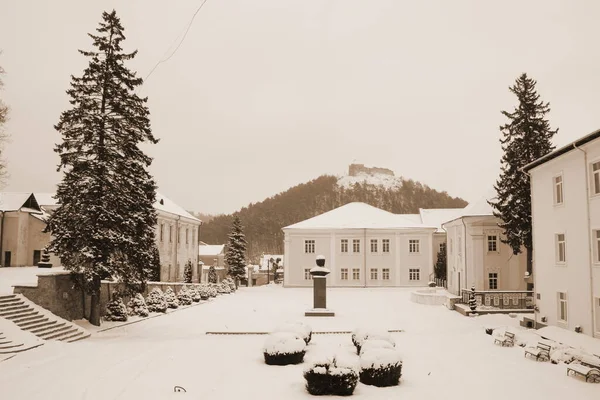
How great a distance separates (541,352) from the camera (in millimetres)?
16734

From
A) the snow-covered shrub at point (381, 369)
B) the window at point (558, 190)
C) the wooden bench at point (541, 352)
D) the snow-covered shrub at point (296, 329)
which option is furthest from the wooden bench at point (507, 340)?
the snow-covered shrub at point (381, 369)

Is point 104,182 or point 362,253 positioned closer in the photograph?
point 104,182

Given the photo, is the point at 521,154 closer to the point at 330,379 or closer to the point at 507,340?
the point at 507,340

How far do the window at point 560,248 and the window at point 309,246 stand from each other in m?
34.8

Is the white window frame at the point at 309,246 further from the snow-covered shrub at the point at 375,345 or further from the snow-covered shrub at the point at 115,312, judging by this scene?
the snow-covered shrub at the point at 375,345

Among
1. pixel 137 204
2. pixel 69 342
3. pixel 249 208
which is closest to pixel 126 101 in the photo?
pixel 137 204

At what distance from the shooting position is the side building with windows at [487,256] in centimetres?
3650

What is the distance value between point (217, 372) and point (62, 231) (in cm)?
1132

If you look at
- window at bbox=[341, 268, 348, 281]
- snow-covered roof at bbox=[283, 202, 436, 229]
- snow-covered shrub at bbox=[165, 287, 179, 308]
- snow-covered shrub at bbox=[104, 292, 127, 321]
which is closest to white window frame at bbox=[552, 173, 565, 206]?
snow-covered shrub at bbox=[104, 292, 127, 321]

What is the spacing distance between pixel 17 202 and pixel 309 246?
2843 centimetres

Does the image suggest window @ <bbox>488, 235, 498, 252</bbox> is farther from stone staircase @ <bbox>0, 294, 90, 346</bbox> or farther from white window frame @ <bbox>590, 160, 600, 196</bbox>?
stone staircase @ <bbox>0, 294, 90, 346</bbox>

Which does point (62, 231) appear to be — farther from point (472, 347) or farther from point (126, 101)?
point (472, 347)

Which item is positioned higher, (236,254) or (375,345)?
(236,254)

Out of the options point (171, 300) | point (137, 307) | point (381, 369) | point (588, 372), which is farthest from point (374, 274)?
point (381, 369)
